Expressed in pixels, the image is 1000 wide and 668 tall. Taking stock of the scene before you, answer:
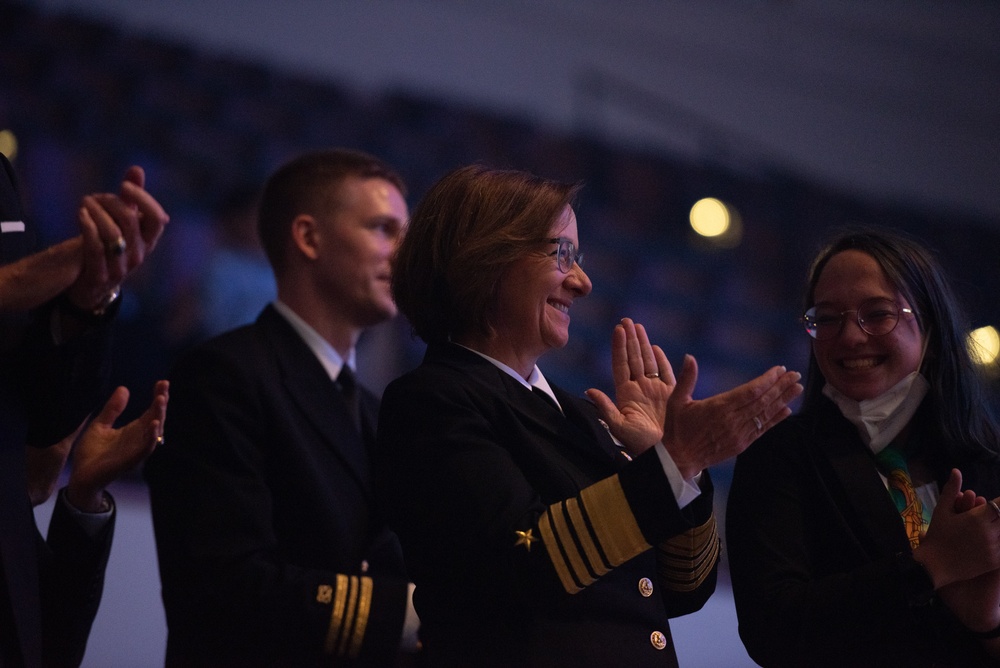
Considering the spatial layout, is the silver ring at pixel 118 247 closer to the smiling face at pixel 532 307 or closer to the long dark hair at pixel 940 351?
the smiling face at pixel 532 307

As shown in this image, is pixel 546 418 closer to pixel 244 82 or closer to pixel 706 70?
pixel 244 82

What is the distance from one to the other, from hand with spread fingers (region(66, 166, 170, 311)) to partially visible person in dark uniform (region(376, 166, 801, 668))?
1.39 feet

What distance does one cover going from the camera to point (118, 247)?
1.24 m

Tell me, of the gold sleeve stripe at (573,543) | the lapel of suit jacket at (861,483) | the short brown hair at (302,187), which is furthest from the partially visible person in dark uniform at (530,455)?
the short brown hair at (302,187)

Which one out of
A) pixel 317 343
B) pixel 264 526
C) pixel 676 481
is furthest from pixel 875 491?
pixel 317 343

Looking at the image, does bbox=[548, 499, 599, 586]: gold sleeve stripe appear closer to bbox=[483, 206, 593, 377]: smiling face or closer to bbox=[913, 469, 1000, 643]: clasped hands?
bbox=[483, 206, 593, 377]: smiling face

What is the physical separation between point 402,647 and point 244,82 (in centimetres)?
340

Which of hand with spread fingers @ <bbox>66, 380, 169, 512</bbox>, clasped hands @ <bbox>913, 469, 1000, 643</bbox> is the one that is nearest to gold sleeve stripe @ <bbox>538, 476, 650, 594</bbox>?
clasped hands @ <bbox>913, 469, 1000, 643</bbox>

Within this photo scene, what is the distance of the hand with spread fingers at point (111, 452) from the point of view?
1629 mm

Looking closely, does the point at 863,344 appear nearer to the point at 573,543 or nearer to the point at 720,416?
the point at 720,416

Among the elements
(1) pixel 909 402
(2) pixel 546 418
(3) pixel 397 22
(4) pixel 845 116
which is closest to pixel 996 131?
(4) pixel 845 116

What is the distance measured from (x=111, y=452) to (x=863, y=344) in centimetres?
127

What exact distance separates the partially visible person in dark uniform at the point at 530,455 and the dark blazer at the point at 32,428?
44 cm

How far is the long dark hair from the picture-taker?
67.5 inches
